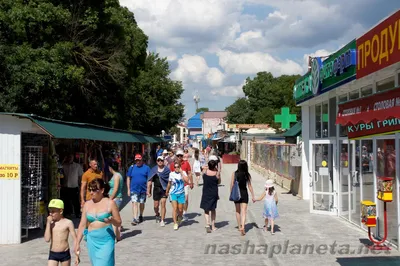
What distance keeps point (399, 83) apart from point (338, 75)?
7.48 ft

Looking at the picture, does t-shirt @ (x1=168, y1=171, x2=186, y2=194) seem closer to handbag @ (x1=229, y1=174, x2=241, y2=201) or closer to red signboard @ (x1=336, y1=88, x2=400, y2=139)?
handbag @ (x1=229, y1=174, x2=241, y2=201)

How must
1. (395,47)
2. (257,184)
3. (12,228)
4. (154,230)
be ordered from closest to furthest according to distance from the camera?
1. (395,47)
2. (12,228)
3. (154,230)
4. (257,184)

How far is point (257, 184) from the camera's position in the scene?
2512 centimetres

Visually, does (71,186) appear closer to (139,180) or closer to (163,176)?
(139,180)

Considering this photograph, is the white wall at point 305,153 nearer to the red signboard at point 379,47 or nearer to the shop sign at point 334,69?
the shop sign at point 334,69

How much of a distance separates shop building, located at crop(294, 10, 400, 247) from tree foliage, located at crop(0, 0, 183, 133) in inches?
387

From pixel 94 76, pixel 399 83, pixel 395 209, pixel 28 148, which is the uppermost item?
pixel 94 76

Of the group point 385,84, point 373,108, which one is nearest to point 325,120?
point 385,84

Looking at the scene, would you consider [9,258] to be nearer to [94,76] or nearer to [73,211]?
[73,211]

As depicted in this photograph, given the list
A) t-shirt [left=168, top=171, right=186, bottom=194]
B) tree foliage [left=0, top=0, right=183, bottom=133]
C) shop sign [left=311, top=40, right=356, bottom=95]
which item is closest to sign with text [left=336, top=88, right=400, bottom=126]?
shop sign [left=311, top=40, right=356, bottom=95]

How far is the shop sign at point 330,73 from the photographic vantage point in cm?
1024

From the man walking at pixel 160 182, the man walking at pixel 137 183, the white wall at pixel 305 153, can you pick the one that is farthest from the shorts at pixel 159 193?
the white wall at pixel 305 153

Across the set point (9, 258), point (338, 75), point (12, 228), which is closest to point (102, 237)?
point (9, 258)

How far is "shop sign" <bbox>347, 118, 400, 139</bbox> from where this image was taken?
528 cm
